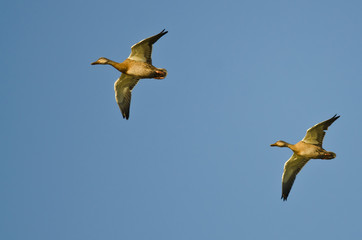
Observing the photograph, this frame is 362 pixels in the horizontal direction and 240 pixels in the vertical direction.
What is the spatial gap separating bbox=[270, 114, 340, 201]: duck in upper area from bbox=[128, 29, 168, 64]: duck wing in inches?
229

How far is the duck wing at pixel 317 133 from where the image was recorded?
20641mm

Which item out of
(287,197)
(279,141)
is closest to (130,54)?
(279,141)

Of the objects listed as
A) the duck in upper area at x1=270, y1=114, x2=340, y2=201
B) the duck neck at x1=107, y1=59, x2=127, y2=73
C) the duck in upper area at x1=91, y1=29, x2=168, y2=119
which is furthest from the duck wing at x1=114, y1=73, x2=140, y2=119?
the duck in upper area at x1=270, y1=114, x2=340, y2=201

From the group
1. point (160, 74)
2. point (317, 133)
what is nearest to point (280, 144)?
point (317, 133)

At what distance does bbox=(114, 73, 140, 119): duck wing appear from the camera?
22.2 meters

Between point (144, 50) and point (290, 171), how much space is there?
7.07 m

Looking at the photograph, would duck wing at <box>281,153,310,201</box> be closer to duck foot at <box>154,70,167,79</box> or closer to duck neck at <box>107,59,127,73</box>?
duck foot at <box>154,70,167,79</box>

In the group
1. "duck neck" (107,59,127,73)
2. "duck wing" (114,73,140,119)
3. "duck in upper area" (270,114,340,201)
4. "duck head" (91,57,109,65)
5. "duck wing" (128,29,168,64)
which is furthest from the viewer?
"duck wing" (114,73,140,119)

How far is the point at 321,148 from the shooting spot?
21188 mm

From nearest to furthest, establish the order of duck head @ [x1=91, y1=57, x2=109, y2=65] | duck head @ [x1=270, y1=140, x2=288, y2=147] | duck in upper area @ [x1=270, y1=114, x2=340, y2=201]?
duck in upper area @ [x1=270, y1=114, x2=340, y2=201] < duck head @ [x1=91, y1=57, x2=109, y2=65] < duck head @ [x1=270, y1=140, x2=288, y2=147]

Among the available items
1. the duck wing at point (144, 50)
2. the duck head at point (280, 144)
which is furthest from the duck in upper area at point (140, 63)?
the duck head at point (280, 144)

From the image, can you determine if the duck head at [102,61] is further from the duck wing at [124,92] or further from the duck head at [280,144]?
the duck head at [280,144]

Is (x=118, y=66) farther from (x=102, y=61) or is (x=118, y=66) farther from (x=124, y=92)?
→ (x=124, y=92)

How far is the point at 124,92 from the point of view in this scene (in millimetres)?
22406
